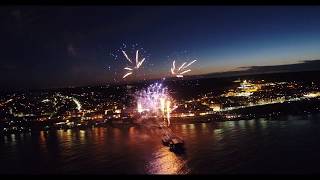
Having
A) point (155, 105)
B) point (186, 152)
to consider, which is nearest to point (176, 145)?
point (186, 152)

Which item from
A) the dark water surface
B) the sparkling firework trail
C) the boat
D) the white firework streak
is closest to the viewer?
the dark water surface

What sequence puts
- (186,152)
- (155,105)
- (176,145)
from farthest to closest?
(155,105), (176,145), (186,152)

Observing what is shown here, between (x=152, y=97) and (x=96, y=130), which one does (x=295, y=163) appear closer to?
(x=96, y=130)

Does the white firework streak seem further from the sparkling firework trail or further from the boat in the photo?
the boat

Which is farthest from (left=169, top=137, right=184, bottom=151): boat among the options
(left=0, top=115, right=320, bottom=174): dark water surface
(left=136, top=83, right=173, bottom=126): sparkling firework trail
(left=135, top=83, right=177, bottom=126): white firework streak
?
(left=136, top=83, right=173, bottom=126): sparkling firework trail

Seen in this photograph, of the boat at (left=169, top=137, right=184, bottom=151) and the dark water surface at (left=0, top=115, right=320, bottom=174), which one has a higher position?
the boat at (left=169, top=137, right=184, bottom=151)

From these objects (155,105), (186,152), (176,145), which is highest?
(155,105)

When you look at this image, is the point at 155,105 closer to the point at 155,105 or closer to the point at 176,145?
the point at 155,105

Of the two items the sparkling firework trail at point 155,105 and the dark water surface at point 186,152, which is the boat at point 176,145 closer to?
the dark water surface at point 186,152

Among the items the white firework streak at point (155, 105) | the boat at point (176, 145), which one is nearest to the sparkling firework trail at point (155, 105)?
the white firework streak at point (155, 105)
